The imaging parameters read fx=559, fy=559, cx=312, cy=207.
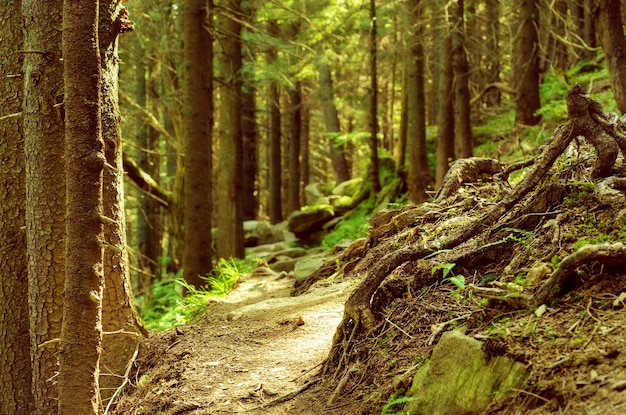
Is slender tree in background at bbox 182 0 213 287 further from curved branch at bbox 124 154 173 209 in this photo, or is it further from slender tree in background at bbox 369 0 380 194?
slender tree in background at bbox 369 0 380 194

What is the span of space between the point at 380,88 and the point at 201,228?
2181 centimetres

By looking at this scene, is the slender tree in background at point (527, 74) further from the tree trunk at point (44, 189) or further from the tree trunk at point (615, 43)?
the tree trunk at point (44, 189)

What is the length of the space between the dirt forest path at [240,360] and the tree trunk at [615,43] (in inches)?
167

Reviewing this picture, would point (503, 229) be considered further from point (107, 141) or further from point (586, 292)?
point (107, 141)

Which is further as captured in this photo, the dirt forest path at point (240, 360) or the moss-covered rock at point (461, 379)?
the dirt forest path at point (240, 360)

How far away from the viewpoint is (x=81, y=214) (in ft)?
12.4

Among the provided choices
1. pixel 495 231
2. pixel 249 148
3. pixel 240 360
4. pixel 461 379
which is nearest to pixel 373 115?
pixel 249 148

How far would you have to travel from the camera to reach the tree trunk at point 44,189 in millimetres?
4480

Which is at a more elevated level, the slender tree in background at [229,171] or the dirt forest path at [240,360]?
the slender tree in background at [229,171]

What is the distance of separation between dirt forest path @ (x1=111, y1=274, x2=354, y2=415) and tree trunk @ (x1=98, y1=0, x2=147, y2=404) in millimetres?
239

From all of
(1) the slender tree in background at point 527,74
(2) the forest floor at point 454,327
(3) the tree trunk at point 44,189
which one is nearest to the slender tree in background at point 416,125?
(1) the slender tree in background at point 527,74

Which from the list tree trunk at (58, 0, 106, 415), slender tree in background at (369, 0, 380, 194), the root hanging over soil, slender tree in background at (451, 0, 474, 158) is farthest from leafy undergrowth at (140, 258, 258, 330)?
slender tree in background at (369, 0, 380, 194)

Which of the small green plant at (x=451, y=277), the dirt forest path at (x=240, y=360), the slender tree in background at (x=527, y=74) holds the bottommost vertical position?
the dirt forest path at (x=240, y=360)

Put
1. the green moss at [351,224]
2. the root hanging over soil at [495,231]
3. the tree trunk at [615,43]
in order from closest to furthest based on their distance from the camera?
the root hanging over soil at [495,231]
the tree trunk at [615,43]
the green moss at [351,224]
